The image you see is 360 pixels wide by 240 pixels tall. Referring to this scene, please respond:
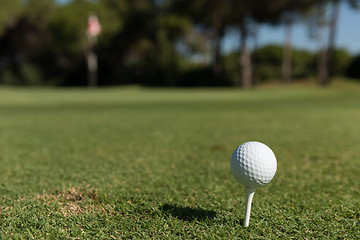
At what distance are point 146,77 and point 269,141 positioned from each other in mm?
28046

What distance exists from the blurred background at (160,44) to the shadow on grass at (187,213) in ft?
80.6

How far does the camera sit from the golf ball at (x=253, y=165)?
4.92 ft

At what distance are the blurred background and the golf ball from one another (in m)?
24.5

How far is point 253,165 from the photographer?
4.95 feet

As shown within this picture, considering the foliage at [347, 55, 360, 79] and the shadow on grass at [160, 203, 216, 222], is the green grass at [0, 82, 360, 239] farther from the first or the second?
the foliage at [347, 55, 360, 79]

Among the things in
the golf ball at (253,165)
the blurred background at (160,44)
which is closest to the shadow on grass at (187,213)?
the golf ball at (253,165)

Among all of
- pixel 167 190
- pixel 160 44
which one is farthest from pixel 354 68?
pixel 167 190

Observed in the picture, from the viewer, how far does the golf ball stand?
1501 mm

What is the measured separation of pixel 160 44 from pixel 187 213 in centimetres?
3093

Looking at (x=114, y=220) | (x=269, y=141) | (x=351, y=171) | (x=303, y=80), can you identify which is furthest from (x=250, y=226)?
(x=303, y=80)

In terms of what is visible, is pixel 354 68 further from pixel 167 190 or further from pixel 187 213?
pixel 187 213

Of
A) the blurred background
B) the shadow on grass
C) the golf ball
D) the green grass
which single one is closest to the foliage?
the blurred background

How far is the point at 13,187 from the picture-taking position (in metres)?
2.12

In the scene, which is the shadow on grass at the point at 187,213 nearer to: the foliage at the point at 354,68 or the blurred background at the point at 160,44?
the blurred background at the point at 160,44
